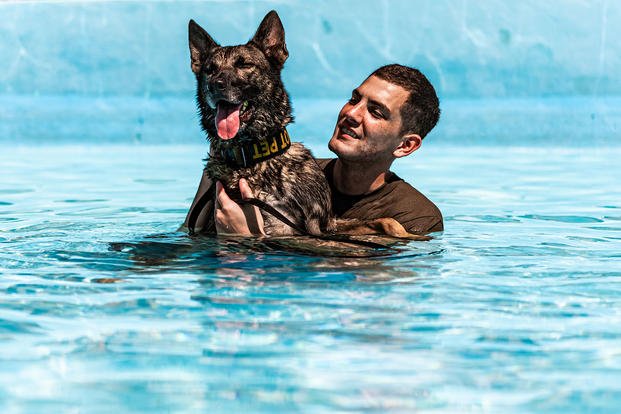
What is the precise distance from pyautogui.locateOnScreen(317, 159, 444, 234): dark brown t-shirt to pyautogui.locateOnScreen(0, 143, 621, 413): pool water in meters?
0.17

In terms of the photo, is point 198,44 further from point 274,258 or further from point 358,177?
point 274,258

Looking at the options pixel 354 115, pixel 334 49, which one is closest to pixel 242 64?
pixel 354 115

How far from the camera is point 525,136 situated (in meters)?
14.9

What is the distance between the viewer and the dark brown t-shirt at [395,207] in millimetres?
5715

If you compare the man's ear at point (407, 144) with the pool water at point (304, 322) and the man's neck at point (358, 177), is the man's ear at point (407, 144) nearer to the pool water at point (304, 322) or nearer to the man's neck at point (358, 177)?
the man's neck at point (358, 177)

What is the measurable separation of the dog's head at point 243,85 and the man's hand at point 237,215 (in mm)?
306

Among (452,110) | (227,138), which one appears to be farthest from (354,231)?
(452,110)

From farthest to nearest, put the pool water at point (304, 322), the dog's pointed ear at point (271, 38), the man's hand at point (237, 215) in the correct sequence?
the dog's pointed ear at point (271, 38), the man's hand at point (237, 215), the pool water at point (304, 322)

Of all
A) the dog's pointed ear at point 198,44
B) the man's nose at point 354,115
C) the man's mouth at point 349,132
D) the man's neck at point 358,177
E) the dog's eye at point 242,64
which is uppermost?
the dog's pointed ear at point 198,44

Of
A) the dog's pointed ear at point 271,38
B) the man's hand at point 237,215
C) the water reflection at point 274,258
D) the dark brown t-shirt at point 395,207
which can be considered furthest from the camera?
the dark brown t-shirt at point 395,207

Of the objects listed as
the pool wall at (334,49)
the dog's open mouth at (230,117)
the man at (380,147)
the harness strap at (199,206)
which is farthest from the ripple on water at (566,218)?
the pool wall at (334,49)

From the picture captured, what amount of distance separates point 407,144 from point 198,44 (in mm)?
1403

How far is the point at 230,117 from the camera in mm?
5129

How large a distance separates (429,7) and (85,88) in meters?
6.58
